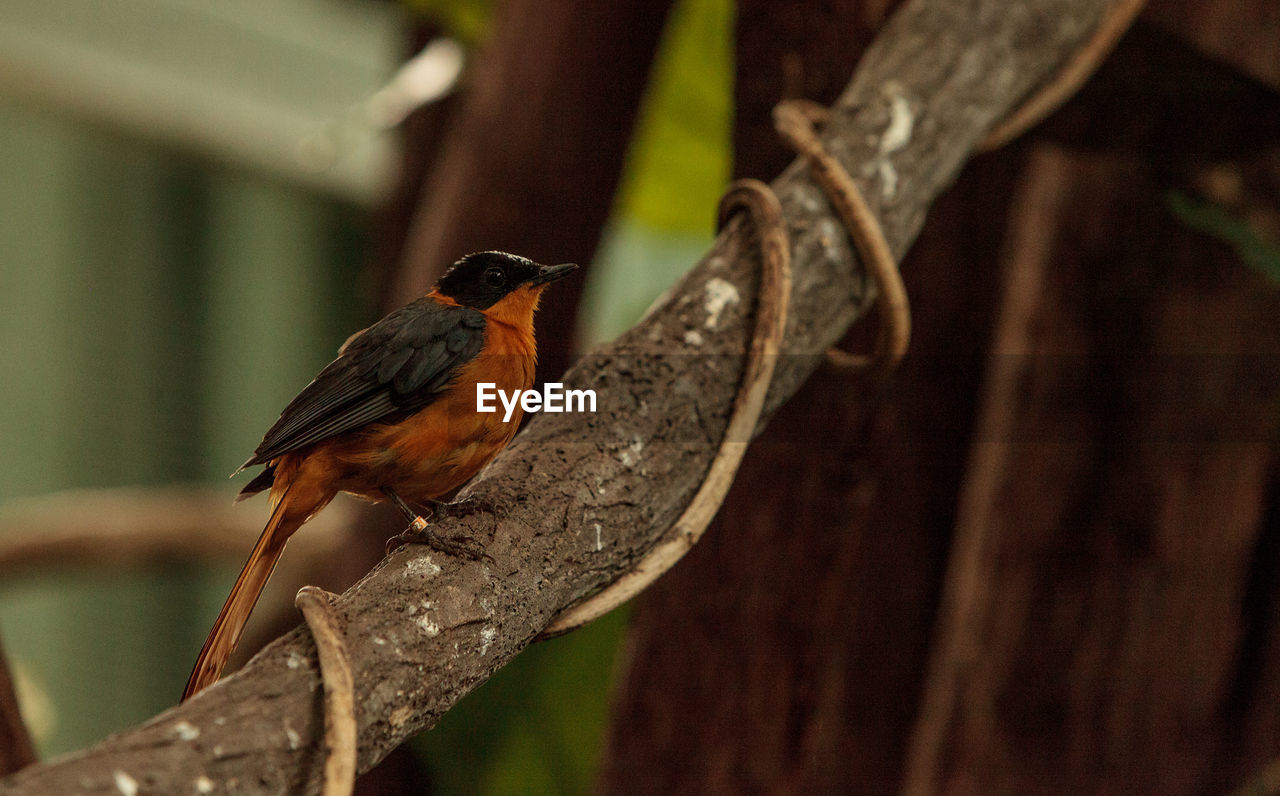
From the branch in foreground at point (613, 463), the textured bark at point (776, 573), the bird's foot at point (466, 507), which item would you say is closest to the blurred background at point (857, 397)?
the textured bark at point (776, 573)

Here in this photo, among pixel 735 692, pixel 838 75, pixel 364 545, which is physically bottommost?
pixel 735 692

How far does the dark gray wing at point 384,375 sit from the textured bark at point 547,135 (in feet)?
2.38

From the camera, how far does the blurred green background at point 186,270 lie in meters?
0.70

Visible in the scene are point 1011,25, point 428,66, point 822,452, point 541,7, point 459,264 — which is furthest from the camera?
point 428,66

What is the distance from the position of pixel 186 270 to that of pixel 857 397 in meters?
0.72

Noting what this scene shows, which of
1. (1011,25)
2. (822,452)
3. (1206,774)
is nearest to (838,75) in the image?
(1011,25)

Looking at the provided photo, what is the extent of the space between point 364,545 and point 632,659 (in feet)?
1.09

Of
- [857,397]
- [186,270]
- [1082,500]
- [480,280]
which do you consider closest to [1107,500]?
[1082,500]

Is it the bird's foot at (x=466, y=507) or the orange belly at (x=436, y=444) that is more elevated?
the orange belly at (x=436, y=444)

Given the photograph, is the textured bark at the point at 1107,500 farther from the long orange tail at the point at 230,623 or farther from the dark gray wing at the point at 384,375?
the long orange tail at the point at 230,623

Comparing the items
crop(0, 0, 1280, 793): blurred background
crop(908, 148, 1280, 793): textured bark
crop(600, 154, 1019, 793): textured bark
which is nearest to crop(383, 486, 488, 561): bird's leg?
crop(0, 0, 1280, 793): blurred background

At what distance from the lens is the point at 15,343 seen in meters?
0.84

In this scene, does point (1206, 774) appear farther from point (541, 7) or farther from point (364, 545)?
point (541, 7)

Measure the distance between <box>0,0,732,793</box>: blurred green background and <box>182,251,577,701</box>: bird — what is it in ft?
0.15
